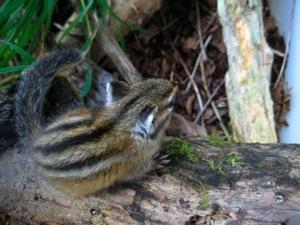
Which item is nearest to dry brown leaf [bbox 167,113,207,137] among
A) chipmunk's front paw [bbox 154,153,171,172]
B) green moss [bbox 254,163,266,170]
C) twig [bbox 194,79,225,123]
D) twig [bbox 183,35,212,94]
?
twig [bbox 194,79,225,123]

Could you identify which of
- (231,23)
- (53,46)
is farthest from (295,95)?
(53,46)

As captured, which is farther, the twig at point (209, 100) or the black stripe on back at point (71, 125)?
the twig at point (209, 100)

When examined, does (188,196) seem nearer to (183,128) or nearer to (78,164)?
(78,164)

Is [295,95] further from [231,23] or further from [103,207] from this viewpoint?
[103,207]

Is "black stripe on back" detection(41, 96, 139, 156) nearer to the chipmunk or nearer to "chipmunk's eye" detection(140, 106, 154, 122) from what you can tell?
the chipmunk

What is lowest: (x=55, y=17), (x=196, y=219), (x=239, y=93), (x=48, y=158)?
(x=196, y=219)

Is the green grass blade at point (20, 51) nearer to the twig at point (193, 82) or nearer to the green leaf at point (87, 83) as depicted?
the green leaf at point (87, 83)

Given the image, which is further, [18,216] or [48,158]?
[18,216]

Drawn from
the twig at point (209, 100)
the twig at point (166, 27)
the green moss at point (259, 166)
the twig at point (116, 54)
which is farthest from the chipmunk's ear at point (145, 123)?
the twig at point (166, 27)
